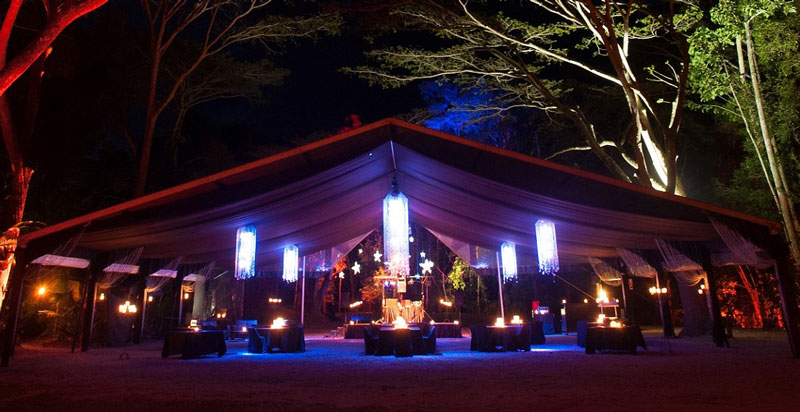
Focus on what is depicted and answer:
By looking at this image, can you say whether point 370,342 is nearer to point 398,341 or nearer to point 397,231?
point 398,341

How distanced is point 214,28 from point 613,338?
1146 centimetres

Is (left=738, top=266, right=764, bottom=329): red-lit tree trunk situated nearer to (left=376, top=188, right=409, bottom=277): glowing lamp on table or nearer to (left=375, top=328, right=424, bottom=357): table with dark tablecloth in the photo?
Result: (left=375, top=328, right=424, bottom=357): table with dark tablecloth

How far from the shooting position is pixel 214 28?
11680mm

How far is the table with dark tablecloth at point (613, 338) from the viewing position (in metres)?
7.50

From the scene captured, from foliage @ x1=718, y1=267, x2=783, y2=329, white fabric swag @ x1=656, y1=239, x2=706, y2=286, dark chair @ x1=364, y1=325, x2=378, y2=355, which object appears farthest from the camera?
foliage @ x1=718, y1=267, x2=783, y2=329

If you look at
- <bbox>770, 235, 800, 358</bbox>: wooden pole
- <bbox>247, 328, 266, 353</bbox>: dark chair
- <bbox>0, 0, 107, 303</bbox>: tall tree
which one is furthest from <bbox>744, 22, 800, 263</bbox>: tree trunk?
<bbox>0, 0, 107, 303</bbox>: tall tree

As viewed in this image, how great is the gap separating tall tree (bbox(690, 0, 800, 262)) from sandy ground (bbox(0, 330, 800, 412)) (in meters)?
5.25

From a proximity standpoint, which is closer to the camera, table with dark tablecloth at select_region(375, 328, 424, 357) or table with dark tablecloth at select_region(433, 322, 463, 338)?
table with dark tablecloth at select_region(375, 328, 424, 357)

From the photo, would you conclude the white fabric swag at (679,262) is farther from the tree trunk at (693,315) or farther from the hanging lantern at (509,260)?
the hanging lantern at (509,260)

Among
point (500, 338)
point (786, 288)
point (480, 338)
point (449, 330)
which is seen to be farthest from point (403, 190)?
point (449, 330)

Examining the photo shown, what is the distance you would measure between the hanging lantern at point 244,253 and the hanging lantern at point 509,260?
5.29 meters

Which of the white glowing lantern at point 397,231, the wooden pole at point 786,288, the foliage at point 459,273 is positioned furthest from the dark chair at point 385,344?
the foliage at point 459,273

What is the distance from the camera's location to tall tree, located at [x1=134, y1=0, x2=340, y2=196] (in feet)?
35.0

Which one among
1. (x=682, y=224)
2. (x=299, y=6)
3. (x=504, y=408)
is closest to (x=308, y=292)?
(x=299, y=6)
